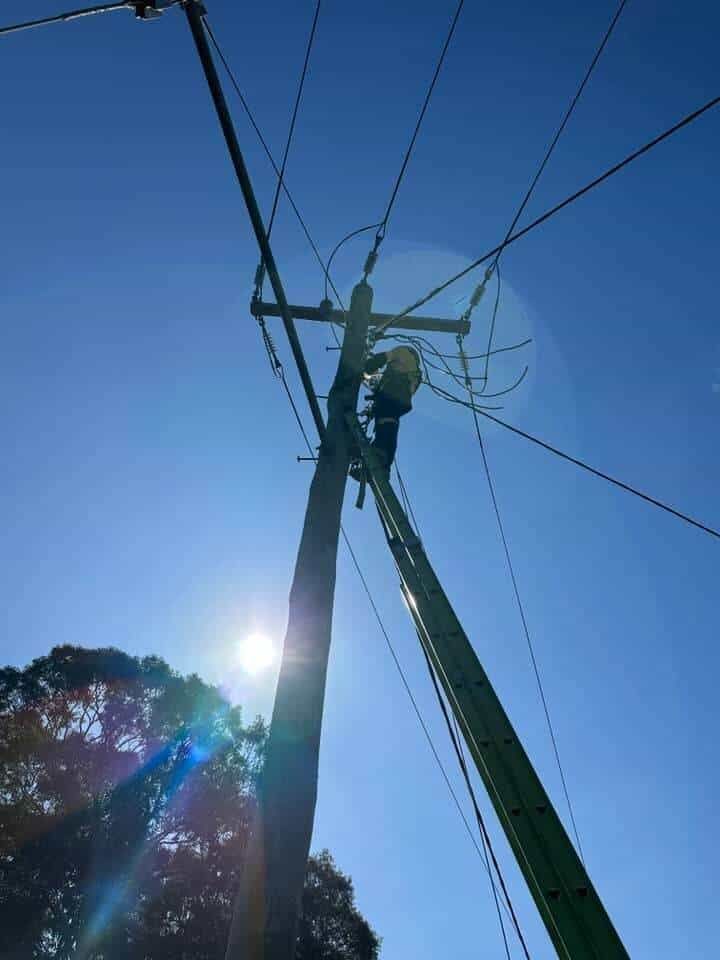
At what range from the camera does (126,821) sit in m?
15.7

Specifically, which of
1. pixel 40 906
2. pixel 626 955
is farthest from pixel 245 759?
pixel 626 955

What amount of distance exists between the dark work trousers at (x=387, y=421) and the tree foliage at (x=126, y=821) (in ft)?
45.7

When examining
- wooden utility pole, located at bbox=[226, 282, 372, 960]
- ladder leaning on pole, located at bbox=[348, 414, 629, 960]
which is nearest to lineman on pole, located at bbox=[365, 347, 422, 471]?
wooden utility pole, located at bbox=[226, 282, 372, 960]

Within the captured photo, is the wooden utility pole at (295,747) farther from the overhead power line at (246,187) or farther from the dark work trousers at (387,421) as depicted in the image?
the dark work trousers at (387,421)

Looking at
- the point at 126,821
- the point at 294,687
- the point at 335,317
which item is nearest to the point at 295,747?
the point at 294,687

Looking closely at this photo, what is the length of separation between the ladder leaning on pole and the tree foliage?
15.0 m

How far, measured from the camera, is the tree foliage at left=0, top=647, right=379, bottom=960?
1472 centimetres

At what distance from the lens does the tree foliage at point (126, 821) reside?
14.7 metres

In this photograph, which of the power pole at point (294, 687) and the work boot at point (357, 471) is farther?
the work boot at point (357, 471)

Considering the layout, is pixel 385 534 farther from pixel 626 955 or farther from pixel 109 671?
pixel 109 671

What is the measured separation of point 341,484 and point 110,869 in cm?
1499

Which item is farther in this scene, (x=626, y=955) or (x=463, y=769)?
(x=463, y=769)

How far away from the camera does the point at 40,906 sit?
14.6 m

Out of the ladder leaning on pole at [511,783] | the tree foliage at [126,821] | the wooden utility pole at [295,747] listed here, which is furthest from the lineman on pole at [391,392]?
the tree foliage at [126,821]
